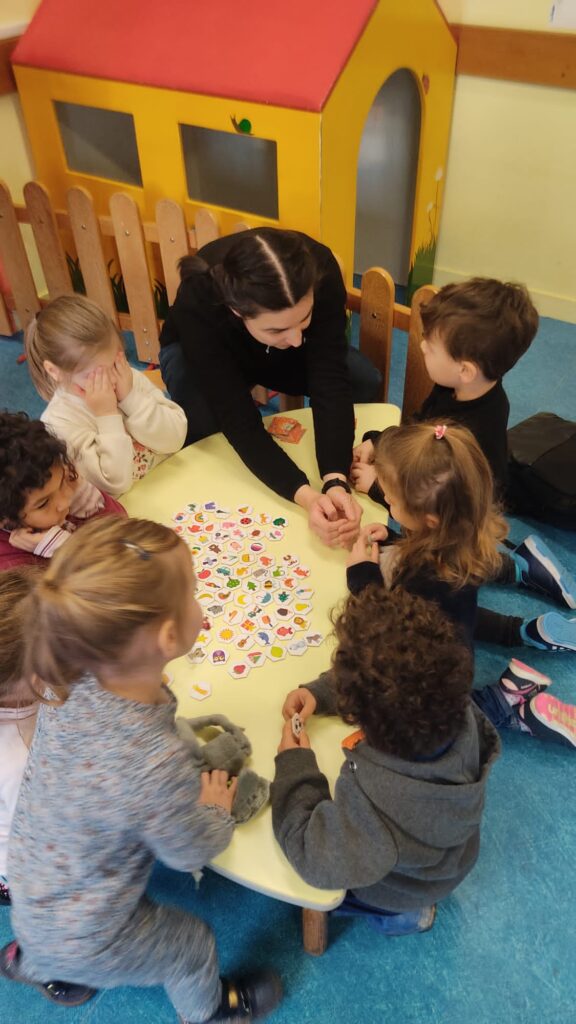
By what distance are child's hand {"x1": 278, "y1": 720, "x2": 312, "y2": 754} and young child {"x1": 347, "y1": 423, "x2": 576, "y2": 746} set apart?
0.36m

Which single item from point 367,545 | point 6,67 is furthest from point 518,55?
point 367,545

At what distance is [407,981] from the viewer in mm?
1483

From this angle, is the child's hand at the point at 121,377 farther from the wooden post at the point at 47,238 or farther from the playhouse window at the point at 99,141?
the playhouse window at the point at 99,141

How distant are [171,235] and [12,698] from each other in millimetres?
2138

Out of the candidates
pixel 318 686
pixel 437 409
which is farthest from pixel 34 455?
pixel 437 409

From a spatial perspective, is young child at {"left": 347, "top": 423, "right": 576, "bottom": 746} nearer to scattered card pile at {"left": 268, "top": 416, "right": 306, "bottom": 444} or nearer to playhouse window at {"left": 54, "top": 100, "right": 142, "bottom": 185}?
scattered card pile at {"left": 268, "top": 416, "right": 306, "bottom": 444}

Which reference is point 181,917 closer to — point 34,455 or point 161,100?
point 34,455

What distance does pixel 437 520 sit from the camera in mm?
1420

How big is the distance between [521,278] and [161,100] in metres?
1.94

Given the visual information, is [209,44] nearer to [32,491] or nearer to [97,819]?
[32,491]

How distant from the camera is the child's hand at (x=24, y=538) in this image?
146cm

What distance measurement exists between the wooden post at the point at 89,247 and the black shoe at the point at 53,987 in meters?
2.34

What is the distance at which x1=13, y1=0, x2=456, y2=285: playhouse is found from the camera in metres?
2.48

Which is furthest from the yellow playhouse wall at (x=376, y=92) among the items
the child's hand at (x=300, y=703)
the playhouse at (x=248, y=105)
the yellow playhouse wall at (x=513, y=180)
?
the child's hand at (x=300, y=703)
